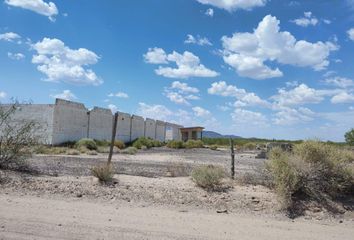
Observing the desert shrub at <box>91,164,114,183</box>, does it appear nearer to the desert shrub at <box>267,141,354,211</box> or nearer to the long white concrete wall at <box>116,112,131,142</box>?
the desert shrub at <box>267,141,354,211</box>

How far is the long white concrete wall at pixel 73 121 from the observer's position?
46594 millimetres

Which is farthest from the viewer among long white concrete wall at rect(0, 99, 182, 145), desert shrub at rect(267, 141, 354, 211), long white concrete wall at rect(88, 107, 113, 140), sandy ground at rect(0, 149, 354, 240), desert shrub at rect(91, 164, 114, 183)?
long white concrete wall at rect(88, 107, 113, 140)

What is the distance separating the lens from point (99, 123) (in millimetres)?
58844

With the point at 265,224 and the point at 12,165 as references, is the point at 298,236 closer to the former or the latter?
the point at 265,224

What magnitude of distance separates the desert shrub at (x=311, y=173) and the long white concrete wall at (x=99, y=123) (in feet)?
139

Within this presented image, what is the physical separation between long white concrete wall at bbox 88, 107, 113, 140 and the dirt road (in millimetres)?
43570

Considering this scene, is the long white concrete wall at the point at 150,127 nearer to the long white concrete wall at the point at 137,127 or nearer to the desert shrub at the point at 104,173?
the long white concrete wall at the point at 137,127

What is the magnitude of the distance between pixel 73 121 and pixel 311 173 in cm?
3970

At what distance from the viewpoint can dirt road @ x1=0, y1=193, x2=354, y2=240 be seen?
10023 mm

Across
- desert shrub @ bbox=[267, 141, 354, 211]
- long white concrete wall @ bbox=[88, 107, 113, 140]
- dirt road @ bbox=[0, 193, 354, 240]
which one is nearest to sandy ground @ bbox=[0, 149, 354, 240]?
dirt road @ bbox=[0, 193, 354, 240]

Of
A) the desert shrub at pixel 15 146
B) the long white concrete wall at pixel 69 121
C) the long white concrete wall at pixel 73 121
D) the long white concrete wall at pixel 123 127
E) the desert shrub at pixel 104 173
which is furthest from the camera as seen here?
the long white concrete wall at pixel 123 127

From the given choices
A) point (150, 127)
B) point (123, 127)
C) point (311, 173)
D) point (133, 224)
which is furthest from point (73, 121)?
point (133, 224)

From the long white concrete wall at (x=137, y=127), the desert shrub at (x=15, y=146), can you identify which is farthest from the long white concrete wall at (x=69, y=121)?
the desert shrub at (x=15, y=146)

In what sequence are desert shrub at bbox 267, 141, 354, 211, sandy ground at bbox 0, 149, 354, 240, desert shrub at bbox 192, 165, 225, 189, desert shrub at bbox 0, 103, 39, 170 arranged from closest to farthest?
sandy ground at bbox 0, 149, 354, 240, desert shrub at bbox 267, 141, 354, 211, desert shrub at bbox 192, 165, 225, 189, desert shrub at bbox 0, 103, 39, 170
